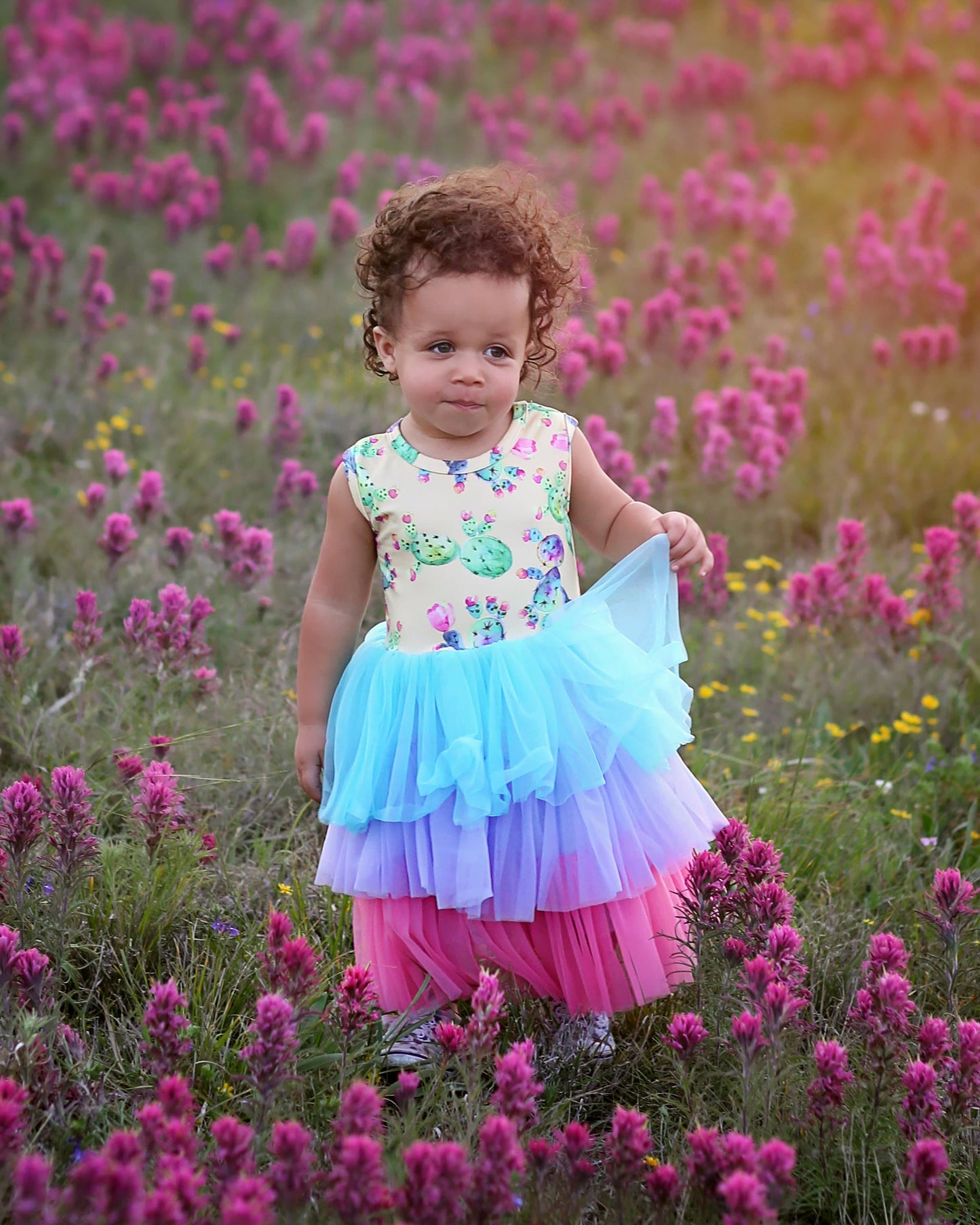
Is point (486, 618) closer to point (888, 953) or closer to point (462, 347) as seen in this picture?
point (462, 347)

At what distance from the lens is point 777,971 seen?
220cm

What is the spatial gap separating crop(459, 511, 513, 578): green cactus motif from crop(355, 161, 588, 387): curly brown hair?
1.23ft

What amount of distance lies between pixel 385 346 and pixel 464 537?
1.37 feet

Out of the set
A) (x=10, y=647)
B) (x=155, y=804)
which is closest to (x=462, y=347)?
(x=155, y=804)

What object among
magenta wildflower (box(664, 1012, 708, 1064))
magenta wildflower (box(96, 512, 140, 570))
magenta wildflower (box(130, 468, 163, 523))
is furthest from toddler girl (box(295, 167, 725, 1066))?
magenta wildflower (box(130, 468, 163, 523))

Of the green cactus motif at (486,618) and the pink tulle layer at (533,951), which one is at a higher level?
the green cactus motif at (486,618)

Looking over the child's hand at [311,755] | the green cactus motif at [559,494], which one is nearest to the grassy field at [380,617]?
the child's hand at [311,755]

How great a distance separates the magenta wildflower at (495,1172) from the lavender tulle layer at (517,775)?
73 centimetres

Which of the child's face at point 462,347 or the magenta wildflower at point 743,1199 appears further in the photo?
the child's face at point 462,347

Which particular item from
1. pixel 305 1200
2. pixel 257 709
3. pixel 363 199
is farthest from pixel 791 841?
pixel 363 199

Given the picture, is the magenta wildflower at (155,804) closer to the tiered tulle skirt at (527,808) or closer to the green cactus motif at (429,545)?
the tiered tulle skirt at (527,808)

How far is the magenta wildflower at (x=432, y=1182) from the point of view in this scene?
1660 millimetres

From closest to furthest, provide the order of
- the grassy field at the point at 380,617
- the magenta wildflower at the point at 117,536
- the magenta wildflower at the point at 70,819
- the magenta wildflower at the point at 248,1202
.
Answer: the magenta wildflower at the point at 248,1202 → the grassy field at the point at 380,617 → the magenta wildflower at the point at 70,819 → the magenta wildflower at the point at 117,536

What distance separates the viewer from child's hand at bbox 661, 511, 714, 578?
2.63 meters
